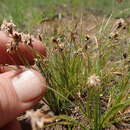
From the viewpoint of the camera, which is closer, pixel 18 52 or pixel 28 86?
pixel 28 86

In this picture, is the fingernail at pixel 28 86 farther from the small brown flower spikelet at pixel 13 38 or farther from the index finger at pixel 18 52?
the index finger at pixel 18 52

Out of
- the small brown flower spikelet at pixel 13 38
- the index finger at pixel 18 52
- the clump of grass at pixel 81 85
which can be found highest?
the small brown flower spikelet at pixel 13 38

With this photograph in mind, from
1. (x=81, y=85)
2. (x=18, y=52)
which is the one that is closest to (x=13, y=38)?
(x=18, y=52)

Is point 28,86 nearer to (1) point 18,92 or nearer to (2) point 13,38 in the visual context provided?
(1) point 18,92

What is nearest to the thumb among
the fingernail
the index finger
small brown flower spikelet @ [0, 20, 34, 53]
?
the fingernail

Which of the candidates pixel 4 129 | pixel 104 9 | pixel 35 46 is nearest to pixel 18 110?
pixel 4 129

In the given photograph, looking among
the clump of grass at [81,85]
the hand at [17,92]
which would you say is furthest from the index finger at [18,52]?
the hand at [17,92]
